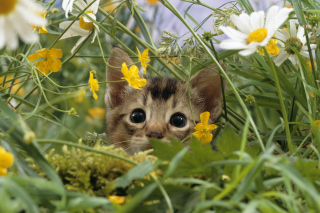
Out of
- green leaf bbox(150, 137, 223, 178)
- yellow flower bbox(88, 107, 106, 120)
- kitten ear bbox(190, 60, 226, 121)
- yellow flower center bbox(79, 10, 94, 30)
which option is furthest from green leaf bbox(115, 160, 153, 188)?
yellow flower bbox(88, 107, 106, 120)

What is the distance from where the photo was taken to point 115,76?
169cm

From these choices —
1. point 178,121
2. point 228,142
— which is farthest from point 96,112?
point 228,142

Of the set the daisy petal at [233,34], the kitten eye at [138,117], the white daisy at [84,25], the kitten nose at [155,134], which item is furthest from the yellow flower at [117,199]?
the kitten eye at [138,117]

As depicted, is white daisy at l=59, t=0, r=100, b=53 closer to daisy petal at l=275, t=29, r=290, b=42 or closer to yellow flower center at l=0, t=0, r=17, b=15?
yellow flower center at l=0, t=0, r=17, b=15

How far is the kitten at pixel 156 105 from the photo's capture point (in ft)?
4.93

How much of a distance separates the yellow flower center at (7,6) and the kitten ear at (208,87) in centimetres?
106

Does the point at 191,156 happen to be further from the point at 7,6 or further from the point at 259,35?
the point at 7,6

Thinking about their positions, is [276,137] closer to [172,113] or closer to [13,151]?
[172,113]

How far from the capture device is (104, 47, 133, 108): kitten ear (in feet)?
5.22

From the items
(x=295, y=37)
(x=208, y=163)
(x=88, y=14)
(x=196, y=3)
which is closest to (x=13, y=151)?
(x=208, y=163)

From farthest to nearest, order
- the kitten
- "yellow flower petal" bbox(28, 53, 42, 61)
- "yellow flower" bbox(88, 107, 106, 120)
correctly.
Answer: "yellow flower" bbox(88, 107, 106, 120) < the kitten < "yellow flower petal" bbox(28, 53, 42, 61)

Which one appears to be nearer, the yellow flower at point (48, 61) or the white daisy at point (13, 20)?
the white daisy at point (13, 20)

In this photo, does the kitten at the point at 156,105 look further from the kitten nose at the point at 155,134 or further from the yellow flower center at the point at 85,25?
the yellow flower center at the point at 85,25

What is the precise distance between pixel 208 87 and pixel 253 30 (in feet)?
2.61
